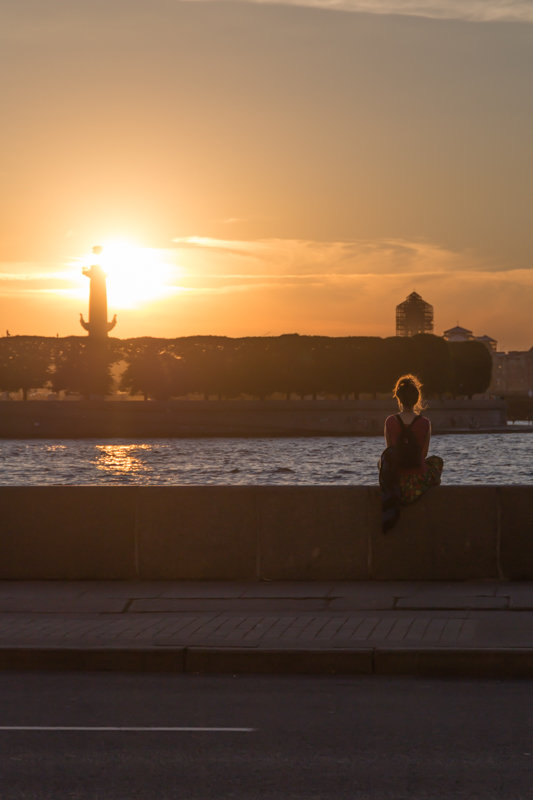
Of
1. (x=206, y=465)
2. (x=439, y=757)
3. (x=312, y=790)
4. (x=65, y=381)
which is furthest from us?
(x=65, y=381)

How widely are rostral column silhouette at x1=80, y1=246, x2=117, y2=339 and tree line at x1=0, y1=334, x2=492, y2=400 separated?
350 centimetres

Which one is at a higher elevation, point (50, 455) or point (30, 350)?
point (30, 350)

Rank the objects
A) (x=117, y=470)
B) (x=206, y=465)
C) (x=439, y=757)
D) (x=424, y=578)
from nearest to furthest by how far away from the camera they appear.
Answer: (x=439, y=757) < (x=424, y=578) < (x=117, y=470) < (x=206, y=465)

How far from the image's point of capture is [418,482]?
504 inches

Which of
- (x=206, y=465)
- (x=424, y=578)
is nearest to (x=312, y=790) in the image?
(x=424, y=578)

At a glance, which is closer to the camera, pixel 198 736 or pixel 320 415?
pixel 198 736

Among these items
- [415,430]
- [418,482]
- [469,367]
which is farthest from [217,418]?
[415,430]

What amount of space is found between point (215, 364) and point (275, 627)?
140 metres

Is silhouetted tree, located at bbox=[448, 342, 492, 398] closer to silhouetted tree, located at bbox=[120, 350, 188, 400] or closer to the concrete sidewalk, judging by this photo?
silhouetted tree, located at bbox=[120, 350, 188, 400]

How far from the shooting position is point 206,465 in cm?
9269

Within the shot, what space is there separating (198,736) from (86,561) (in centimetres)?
627

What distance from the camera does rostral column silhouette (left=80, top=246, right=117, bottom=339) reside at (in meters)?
139

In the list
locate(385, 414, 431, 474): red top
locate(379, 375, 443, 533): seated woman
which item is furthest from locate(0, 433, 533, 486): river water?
locate(385, 414, 431, 474): red top

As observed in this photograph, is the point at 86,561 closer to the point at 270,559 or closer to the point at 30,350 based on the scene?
the point at 270,559
